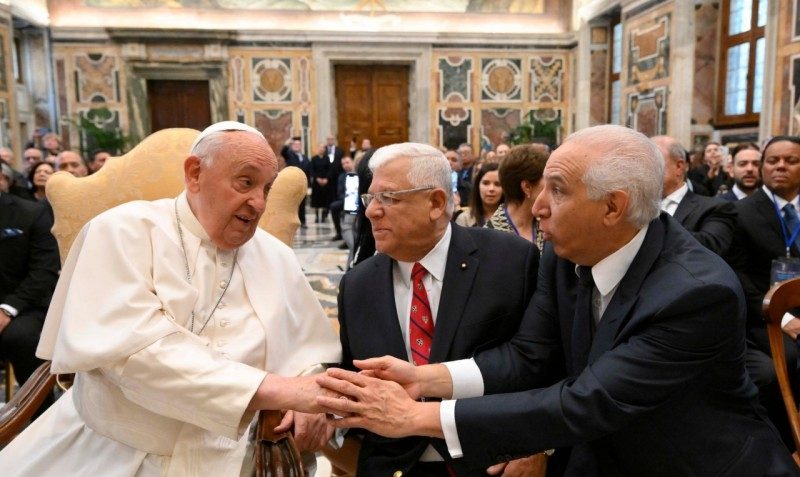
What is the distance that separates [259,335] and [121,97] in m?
14.4

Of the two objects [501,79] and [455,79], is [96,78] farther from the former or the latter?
[501,79]

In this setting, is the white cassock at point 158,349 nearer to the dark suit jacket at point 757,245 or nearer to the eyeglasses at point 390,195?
the eyeglasses at point 390,195

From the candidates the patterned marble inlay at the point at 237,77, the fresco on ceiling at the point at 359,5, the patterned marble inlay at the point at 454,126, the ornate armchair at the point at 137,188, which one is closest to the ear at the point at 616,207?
the ornate armchair at the point at 137,188

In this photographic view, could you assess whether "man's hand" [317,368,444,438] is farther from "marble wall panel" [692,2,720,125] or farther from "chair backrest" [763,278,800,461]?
"marble wall panel" [692,2,720,125]

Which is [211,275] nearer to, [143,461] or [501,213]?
[143,461]

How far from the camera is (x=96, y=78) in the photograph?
47.3ft

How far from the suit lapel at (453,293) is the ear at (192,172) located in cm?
81

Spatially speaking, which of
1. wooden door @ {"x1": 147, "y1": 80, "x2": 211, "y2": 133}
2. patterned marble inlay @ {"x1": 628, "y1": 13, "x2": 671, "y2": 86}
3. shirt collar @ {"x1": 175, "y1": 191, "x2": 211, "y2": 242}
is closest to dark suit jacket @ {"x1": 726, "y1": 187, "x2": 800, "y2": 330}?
shirt collar @ {"x1": 175, "y1": 191, "x2": 211, "y2": 242}

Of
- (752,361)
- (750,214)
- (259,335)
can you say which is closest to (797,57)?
(750,214)

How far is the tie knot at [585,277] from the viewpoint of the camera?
1.73 metres

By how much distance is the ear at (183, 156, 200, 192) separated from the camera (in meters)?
1.86

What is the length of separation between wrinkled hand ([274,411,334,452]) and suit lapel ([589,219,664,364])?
2.76 ft

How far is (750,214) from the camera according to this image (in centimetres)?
372

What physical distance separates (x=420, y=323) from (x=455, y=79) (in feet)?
45.4
